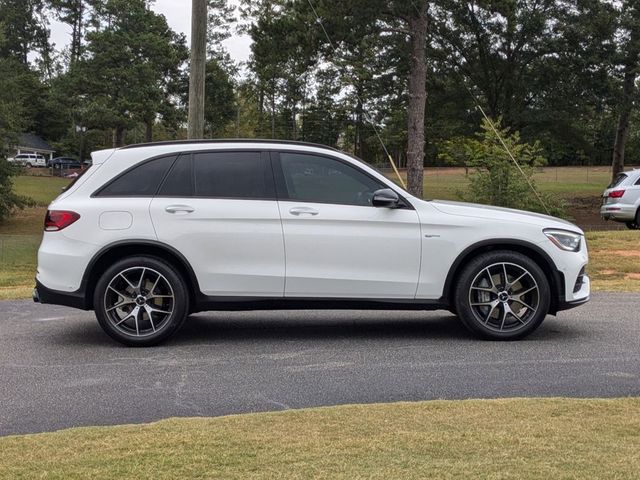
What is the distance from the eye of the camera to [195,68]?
11.9 m

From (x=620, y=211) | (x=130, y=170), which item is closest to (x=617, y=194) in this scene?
(x=620, y=211)

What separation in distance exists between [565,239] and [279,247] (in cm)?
258

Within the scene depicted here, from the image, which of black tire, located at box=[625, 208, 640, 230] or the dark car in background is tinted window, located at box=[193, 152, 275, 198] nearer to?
black tire, located at box=[625, 208, 640, 230]

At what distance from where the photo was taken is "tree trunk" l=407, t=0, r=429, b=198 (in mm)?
23758

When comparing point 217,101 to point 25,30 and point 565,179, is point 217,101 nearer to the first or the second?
point 565,179

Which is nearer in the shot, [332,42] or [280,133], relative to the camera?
[332,42]

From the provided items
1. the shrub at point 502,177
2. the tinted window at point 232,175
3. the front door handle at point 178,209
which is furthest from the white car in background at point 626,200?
the front door handle at point 178,209

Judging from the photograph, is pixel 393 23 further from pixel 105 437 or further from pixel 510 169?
pixel 105 437

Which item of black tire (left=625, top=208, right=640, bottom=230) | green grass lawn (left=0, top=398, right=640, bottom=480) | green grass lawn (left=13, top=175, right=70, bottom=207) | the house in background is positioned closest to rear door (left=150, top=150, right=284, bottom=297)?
green grass lawn (left=0, top=398, right=640, bottom=480)

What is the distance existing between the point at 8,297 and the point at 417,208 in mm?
5810

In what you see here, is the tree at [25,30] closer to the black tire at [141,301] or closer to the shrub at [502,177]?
the shrub at [502,177]

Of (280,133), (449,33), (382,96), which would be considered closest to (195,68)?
(382,96)

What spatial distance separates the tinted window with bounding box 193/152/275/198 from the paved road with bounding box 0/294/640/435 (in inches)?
54.4

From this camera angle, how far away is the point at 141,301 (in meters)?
6.16
